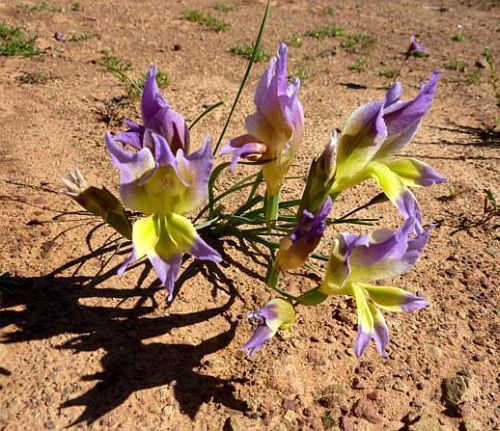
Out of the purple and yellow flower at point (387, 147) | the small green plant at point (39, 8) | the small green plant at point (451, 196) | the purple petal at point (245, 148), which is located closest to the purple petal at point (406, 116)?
the purple and yellow flower at point (387, 147)

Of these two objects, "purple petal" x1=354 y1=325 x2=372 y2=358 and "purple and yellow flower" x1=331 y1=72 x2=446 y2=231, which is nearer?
"purple petal" x1=354 y1=325 x2=372 y2=358

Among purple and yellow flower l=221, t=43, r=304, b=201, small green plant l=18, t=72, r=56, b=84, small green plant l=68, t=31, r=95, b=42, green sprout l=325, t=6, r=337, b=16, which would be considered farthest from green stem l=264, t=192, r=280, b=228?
green sprout l=325, t=6, r=337, b=16

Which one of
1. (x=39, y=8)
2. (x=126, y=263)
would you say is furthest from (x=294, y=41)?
(x=126, y=263)

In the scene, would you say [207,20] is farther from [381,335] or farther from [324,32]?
[381,335]

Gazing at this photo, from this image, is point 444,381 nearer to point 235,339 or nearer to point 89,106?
point 235,339

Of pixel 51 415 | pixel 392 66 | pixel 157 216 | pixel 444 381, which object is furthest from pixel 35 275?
pixel 392 66

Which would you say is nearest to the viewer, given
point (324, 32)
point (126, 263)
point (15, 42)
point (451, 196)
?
point (126, 263)

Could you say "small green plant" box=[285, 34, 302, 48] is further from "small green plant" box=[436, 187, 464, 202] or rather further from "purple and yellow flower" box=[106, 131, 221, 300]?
"purple and yellow flower" box=[106, 131, 221, 300]
